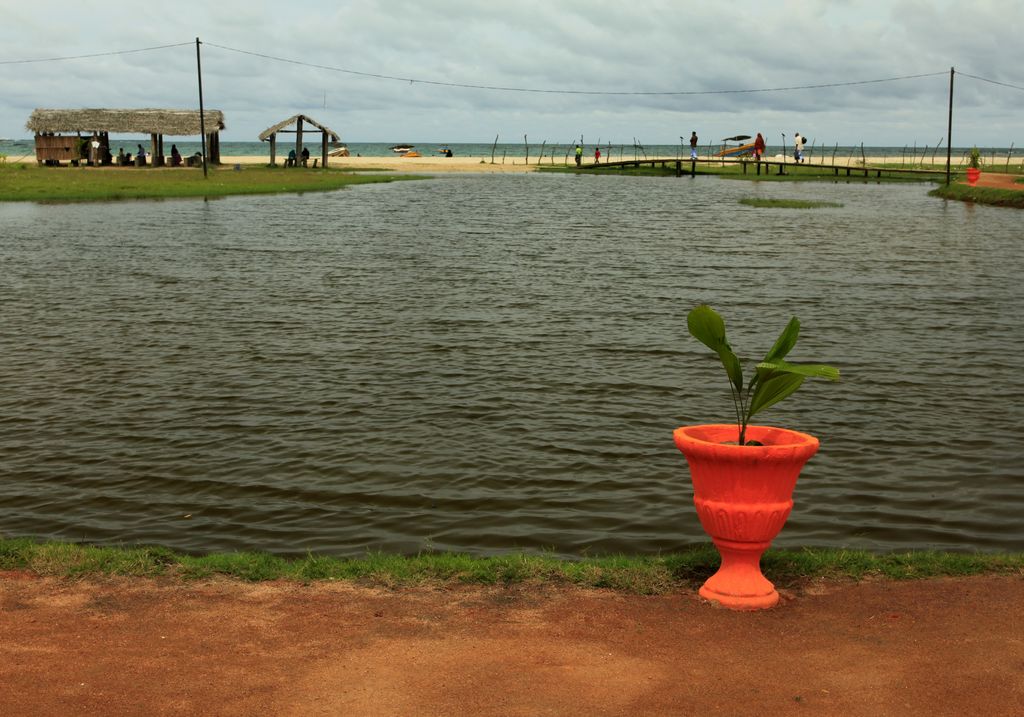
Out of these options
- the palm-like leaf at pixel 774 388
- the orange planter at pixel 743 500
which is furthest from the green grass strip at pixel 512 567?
the palm-like leaf at pixel 774 388

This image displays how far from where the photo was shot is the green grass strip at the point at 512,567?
609cm

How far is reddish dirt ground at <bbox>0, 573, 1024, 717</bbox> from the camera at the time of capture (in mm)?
4504

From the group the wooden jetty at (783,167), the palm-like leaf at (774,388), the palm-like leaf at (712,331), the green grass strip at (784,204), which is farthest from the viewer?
the wooden jetty at (783,167)

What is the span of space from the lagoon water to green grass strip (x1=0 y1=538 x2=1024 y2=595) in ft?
2.56

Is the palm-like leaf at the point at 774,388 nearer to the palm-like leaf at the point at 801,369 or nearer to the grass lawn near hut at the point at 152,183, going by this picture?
the palm-like leaf at the point at 801,369

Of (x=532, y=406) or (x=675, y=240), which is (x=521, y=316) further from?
(x=675, y=240)

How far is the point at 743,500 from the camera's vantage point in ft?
18.2

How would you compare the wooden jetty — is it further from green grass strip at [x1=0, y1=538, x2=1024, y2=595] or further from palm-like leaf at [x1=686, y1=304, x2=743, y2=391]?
palm-like leaf at [x1=686, y1=304, x2=743, y2=391]

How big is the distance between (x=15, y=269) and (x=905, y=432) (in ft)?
57.7

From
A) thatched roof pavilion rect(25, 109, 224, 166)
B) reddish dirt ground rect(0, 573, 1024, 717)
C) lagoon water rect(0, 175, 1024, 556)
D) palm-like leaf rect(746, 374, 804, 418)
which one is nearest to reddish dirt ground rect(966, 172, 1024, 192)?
lagoon water rect(0, 175, 1024, 556)

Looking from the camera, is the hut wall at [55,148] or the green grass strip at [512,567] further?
the hut wall at [55,148]

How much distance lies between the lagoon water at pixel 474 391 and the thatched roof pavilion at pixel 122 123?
3951cm

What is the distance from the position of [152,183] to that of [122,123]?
20631 millimetres

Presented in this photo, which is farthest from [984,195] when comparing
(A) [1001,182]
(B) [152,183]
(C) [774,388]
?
(C) [774,388]
